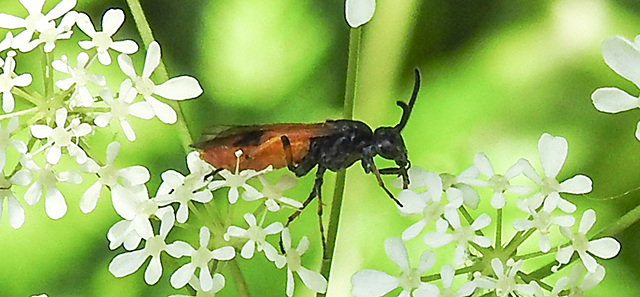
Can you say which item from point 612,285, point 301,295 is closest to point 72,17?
point 301,295

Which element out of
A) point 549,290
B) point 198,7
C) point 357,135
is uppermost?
point 198,7

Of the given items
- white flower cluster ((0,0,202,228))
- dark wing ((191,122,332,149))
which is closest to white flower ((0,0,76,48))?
white flower cluster ((0,0,202,228))

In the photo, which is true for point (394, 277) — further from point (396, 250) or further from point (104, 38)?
point (104, 38)

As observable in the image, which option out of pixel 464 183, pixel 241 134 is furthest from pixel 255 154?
pixel 464 183

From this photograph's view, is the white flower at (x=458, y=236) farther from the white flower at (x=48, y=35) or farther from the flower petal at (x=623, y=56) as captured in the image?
the white flower at (x=48, y=35)

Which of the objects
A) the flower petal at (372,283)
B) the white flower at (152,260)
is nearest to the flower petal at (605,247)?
the flower petal at (372,283)

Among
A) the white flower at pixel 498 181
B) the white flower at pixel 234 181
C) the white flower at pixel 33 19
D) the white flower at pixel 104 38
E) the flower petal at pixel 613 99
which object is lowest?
the white flower at pixel 498 181

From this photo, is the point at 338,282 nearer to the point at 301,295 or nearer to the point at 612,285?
the point at 301,295
